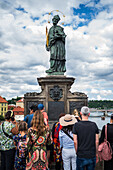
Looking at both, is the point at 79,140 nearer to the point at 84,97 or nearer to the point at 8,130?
the point at 8,130

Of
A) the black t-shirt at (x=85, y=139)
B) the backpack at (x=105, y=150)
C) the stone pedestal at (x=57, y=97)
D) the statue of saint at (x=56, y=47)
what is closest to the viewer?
the black t-shirt at (x=85, y=139)

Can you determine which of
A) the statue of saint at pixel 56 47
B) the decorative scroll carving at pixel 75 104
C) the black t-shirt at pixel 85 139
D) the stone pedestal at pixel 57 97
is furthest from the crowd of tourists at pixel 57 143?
the statue of saint at pixel 56 47

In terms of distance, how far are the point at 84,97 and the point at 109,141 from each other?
6366 mm

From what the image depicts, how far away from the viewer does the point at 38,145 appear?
3.37m

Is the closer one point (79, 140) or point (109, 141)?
point (79, 140)

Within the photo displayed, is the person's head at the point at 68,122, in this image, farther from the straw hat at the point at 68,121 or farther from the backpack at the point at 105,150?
the backpack at the point at 105,150

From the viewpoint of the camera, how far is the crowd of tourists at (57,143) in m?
3.26

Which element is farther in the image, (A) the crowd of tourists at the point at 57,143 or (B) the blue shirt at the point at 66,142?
(B) the blue shirt at the point at 66,142

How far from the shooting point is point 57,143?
14.0 ft

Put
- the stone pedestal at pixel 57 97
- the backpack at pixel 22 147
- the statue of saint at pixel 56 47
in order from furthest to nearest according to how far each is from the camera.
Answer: the statue of saint at pixel 56 47
the stone pedestal at pixel 57 97
the backpack at pixel 22 147

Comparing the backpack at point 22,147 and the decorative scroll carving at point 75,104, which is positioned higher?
the decorative scroll carving at point 75,104

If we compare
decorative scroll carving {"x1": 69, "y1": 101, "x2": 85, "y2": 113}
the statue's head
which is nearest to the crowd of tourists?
decorative scroll carving {"x1": 69, "y1": 101, "x2": 85, "y2": 113}

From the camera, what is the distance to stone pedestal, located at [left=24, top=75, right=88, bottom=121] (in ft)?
32.5

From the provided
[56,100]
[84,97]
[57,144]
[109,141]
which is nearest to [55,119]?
[56,100]
